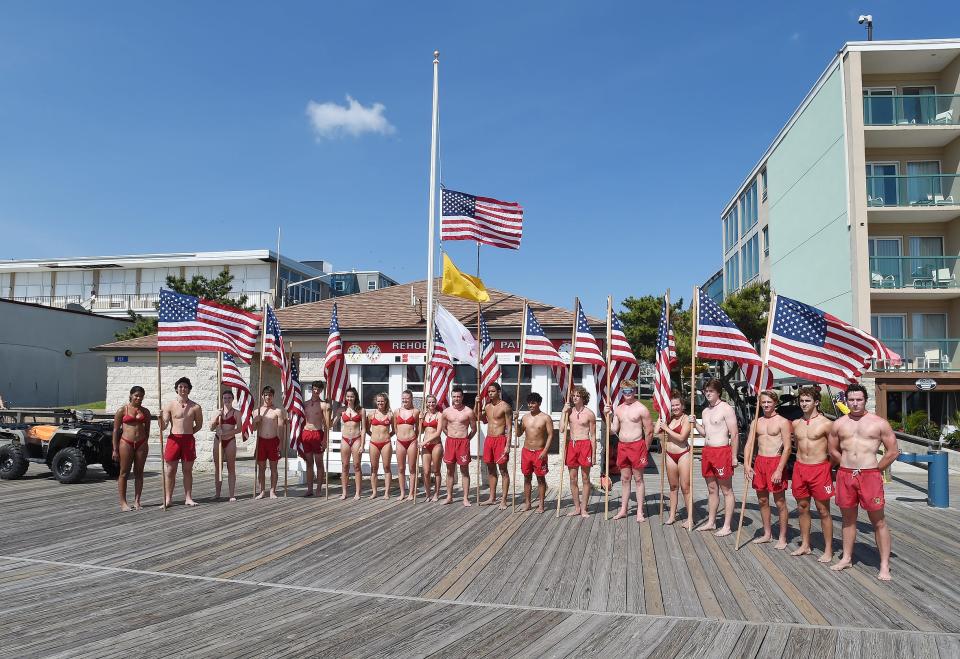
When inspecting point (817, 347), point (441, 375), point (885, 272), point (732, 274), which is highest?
point (732, 274)

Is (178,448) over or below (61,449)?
over

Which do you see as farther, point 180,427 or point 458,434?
point 458,434

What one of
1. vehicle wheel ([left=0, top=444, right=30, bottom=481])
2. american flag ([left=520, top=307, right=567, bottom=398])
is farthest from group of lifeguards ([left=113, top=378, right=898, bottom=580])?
vehicle wheel ([left=0, top=444, right=30, bottom=481])

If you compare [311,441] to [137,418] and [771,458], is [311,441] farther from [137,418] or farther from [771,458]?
[771,458]

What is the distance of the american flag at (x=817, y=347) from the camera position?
26.8ft

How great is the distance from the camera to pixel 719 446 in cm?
862

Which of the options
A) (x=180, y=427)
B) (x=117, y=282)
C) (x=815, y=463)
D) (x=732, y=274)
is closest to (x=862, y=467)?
(x=815, y=463)

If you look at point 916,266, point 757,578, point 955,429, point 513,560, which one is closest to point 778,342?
point 757,578

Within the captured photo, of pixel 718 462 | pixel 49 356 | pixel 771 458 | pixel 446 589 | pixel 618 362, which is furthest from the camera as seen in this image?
pixel 49 356

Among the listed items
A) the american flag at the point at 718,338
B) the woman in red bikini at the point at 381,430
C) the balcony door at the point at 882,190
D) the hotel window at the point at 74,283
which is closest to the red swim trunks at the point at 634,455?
the american flag at the point at 718,338

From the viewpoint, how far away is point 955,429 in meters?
19.5

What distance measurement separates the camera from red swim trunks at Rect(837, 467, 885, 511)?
6.73 metres

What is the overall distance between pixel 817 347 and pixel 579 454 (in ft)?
11.2

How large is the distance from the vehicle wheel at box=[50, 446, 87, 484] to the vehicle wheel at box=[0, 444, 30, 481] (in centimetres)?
109
